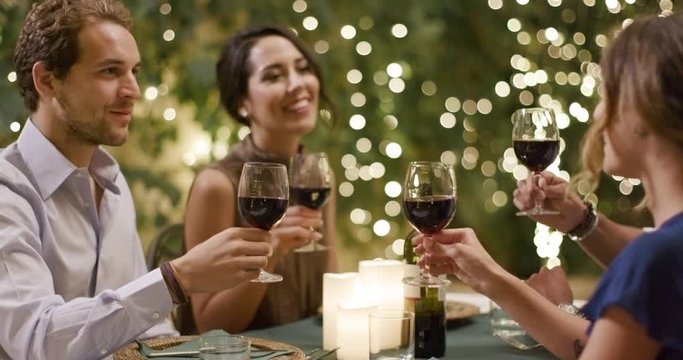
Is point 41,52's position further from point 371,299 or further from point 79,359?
point 371,299

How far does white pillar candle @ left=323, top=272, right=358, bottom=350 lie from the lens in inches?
70.6

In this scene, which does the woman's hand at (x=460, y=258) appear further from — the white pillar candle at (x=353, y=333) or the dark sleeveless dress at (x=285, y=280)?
the dark sleeveless dress at (x=285, y=280)

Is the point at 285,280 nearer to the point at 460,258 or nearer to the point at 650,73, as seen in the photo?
the point at 460,258

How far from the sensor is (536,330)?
61.3 inches

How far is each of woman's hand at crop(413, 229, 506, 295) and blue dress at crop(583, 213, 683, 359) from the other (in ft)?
1.11

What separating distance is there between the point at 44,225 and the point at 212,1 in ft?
7.25

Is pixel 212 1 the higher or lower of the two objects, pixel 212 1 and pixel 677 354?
the higher

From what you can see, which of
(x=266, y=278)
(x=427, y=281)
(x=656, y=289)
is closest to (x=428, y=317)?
(x=427, y=281)

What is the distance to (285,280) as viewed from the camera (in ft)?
8.03

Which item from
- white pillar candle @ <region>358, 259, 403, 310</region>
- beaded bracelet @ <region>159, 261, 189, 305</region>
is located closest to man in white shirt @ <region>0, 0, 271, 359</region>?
beaded bracelet @ <region>159, 261, 189, 305</region>

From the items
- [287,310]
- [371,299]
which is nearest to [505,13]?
[287,310]

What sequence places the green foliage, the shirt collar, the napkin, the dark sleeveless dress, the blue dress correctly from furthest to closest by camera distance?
the green foliage < the dark sleeveless dress < the shirt collar < the napkin < the blue dress

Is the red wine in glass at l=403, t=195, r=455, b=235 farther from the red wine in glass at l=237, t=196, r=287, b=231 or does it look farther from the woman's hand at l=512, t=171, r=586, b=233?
the woman's hand at l=512, t=171, r=586, b=233

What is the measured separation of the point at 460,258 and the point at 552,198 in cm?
57
